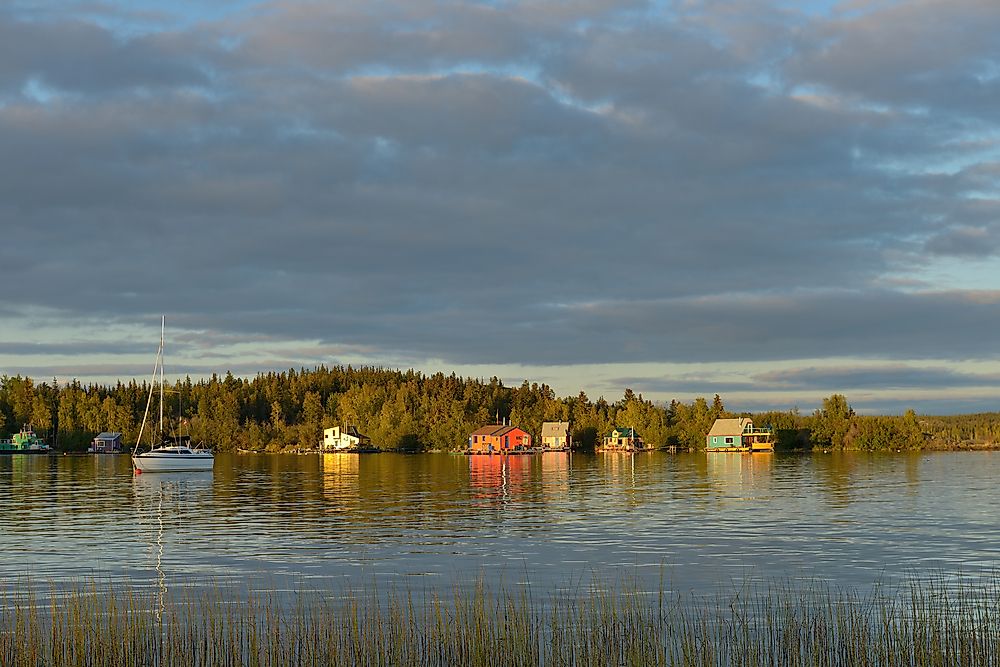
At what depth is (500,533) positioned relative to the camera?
54.5 m

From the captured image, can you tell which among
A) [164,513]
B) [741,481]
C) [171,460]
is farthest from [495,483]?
[171,460]

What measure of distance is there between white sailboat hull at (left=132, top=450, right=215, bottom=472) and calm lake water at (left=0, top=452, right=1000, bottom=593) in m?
29.1

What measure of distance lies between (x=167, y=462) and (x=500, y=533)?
88.4 metres

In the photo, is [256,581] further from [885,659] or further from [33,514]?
[33,514]

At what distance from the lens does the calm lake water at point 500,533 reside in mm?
39875

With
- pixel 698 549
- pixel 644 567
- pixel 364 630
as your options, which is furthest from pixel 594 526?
pixel 364 630

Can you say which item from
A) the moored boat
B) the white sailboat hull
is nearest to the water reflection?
the white sailboat hull

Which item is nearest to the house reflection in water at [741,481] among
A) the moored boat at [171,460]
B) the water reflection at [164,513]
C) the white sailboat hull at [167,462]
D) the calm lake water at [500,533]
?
the calm lake water at [500,533]

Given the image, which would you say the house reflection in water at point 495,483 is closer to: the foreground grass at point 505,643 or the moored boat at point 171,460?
the moored boat at point 171,460

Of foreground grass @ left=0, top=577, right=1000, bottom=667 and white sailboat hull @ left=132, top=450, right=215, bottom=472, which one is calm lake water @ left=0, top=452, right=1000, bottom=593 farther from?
white sailboat hull @ left=132, top=450, right=215, bottom=472

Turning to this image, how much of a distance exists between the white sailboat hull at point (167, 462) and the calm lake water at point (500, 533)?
2907 centimetres

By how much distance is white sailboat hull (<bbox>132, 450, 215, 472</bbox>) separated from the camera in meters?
132

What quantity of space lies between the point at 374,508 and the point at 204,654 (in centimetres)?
5012

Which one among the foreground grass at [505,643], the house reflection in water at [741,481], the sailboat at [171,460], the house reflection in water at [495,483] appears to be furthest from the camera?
the sailboat at [171,460]
